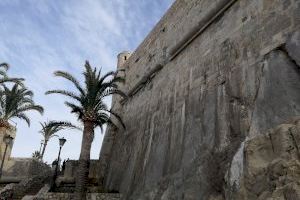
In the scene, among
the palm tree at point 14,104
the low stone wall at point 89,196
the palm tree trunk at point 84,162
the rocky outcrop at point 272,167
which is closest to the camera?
the rocky outcrop at point 272,167

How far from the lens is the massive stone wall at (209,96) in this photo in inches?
215

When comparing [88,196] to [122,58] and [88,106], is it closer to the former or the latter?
[88,106]

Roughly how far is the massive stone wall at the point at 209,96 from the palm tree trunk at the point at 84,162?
148cm

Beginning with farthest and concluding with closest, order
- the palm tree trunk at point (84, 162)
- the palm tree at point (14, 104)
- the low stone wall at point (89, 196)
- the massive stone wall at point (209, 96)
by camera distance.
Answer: the palm tree at point (14, 104), the low stone wall at point (89, 196), the palm tree trunk at point (84, 162), the massive stone wall at point (209, 96)

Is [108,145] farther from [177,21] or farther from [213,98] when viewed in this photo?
[213,98]

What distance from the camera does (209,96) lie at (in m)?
7.66

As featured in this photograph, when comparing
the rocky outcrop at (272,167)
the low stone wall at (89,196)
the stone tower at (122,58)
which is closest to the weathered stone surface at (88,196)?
the low stone wall at (89,196)

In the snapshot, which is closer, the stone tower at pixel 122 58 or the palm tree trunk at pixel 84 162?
the palm tree trunk at pixel 84 162

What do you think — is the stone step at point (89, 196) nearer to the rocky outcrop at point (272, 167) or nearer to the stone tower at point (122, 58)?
the rocky outcrop at point (272, 167)

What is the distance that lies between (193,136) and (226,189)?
2.61 metres

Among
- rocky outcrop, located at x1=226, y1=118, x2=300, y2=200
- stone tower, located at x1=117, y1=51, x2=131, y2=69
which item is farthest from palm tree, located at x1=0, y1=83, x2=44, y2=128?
rocky outcrop, located at x1=226, y1=118, x2=300, y2=200

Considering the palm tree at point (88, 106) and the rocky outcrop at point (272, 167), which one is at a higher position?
the palm tree at point (88, 106)

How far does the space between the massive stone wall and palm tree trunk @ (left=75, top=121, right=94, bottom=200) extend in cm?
148

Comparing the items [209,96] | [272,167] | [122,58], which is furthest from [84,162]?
[122,58]
